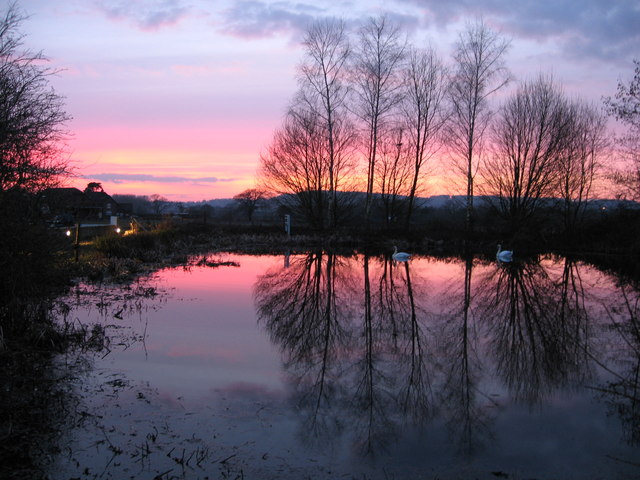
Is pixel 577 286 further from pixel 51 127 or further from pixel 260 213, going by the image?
pixel 260 213

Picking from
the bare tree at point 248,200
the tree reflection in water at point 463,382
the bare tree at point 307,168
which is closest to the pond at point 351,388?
the tree reflection in water at point 463,382

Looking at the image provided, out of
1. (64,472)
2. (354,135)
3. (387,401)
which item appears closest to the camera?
(64,472)

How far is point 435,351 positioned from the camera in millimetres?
6938

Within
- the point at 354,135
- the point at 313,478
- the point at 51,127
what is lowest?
the point at 313,478

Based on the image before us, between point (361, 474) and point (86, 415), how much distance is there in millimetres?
2625

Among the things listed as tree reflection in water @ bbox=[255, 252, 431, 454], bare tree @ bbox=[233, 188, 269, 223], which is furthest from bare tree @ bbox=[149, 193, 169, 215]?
tree reflection in water @ bbox=[255, 252, 431, 454]

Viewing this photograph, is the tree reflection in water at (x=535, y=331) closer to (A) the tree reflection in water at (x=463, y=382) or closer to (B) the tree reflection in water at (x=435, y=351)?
(B) the tree reflection in water at (x=435, y=351)

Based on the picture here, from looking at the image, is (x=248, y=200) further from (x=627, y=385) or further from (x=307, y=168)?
(x=627, y=385)

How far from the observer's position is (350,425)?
14.6 ft

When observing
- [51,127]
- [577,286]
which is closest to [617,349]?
[577,286]

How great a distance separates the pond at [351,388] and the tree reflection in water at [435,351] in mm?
31

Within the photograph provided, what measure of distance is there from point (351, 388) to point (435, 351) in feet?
6.78

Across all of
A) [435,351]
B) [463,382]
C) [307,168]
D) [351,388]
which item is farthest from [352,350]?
[307,168]

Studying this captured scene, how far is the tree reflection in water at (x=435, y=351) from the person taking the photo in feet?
15.4
